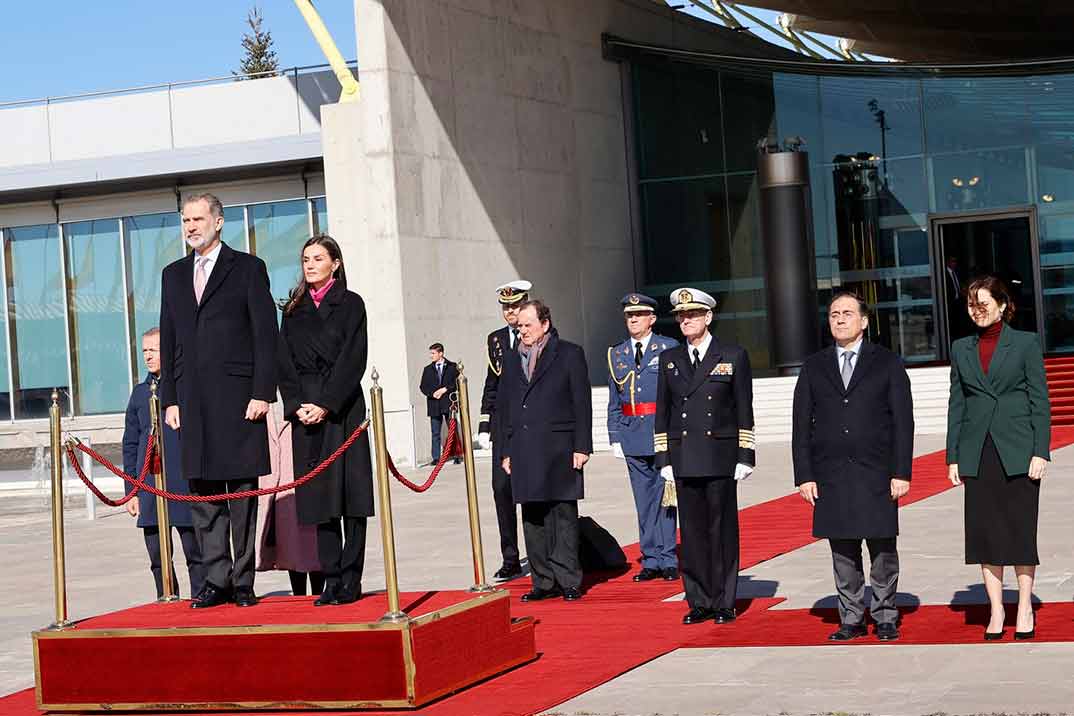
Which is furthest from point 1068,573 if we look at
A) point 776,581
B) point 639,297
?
point 639,297

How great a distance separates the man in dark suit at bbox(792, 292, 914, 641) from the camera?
7.67 metres

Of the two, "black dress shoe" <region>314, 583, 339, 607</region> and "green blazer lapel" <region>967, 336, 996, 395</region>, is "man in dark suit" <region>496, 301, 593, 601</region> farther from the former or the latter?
"green blazer lapel" <region>967, 336, 996, 395</region>

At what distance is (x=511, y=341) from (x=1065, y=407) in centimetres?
1550

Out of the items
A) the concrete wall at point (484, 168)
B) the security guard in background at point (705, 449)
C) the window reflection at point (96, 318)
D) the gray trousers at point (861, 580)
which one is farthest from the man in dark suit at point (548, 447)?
the window reflection at point (96, 318)

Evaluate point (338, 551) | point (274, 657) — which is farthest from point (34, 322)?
point (274, 657)

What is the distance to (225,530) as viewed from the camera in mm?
7375

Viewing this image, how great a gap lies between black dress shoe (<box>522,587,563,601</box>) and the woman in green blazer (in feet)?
9.72

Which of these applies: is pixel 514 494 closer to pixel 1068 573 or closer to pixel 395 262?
pixel 1068 573

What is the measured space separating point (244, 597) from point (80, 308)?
1071 inches

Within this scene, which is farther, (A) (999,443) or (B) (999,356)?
(B) (999,356)

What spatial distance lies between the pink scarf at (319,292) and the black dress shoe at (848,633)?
9.55 ft

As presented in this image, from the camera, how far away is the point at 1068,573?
9.33 metres

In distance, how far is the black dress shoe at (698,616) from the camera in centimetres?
852

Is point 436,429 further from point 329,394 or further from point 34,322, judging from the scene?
point 329,394
